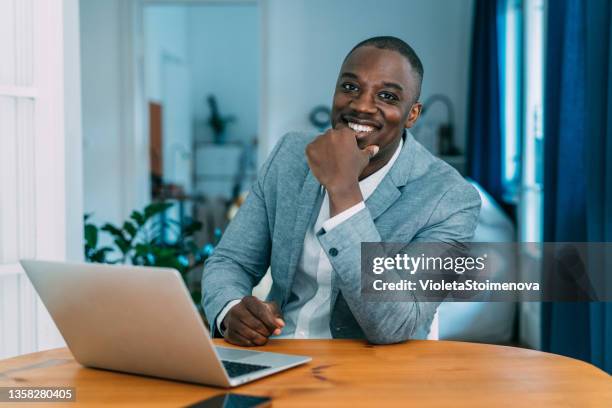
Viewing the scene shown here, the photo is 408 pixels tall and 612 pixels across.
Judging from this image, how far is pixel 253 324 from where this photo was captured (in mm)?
1314

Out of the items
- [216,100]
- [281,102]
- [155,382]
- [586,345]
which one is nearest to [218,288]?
[155,382]

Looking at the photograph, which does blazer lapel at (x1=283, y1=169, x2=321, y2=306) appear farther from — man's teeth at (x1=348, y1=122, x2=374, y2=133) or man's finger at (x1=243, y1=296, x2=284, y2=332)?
man's finger at (x1=243, y1=296, x2=284, y2=332)

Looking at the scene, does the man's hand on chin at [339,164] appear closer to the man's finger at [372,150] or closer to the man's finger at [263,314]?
the man's finger at [372,150]

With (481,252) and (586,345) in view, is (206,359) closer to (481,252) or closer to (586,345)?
(586,345)

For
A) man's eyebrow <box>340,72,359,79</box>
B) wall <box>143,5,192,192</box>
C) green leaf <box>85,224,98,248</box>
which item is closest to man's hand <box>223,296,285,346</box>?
man's eyebrow <box>340,72,359,79</box>

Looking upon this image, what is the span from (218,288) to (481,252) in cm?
268

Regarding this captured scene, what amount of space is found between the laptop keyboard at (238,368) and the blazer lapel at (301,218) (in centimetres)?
47

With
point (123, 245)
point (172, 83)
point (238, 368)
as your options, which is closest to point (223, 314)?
point (238, 368)

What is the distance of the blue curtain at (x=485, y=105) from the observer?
4.85m

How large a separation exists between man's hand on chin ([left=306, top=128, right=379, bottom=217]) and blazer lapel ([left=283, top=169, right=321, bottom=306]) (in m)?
0.15

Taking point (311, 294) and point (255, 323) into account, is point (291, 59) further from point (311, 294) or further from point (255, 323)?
point (255, 323)

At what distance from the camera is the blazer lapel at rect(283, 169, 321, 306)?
1.59 m

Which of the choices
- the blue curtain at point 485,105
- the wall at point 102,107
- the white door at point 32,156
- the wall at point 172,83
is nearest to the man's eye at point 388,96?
the white door at point 32,156

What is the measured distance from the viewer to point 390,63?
1.56m
